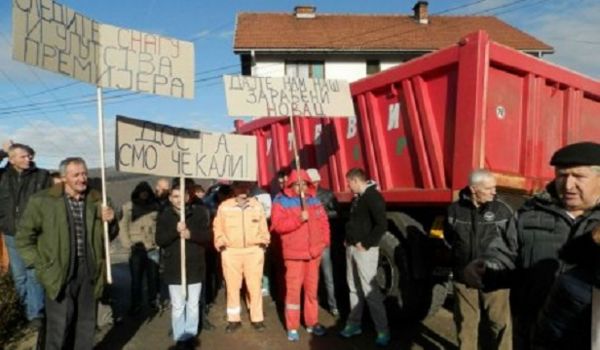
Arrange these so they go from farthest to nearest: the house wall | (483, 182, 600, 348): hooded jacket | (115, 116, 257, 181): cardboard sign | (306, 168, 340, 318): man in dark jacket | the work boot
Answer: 1. the house wall
2. (306, 168, 340, 318): man in dark jacket
3. the work boot
4. (115, 116, 257, 181): cardboard sign
5. (483, 182, 600, 348): hooded jacket

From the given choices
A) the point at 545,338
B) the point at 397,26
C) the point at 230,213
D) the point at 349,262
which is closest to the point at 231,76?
the point at 230,213

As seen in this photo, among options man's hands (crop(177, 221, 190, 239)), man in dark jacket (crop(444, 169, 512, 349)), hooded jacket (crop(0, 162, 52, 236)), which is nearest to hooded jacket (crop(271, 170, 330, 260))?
man's hands (crop(177, 221, 190, 239))

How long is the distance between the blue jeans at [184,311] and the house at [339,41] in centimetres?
2365

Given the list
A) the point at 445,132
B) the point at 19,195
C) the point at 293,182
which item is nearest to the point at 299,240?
the point at 293,182

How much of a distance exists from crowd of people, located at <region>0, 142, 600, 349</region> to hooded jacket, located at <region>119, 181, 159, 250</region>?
0.01m

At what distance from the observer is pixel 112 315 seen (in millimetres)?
6777

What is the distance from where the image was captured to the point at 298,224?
599 centimetres

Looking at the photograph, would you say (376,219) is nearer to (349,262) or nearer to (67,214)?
(349,262)

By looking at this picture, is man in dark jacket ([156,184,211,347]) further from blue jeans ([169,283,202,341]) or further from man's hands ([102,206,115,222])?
man's hands ([102,206,115,222])

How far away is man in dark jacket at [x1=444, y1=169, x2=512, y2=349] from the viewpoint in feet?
14.8

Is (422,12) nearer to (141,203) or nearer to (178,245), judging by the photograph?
(141,203)

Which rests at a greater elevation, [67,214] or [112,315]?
[67,214]

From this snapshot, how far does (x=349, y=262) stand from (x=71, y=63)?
3265mm

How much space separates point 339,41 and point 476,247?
87.1 feet
